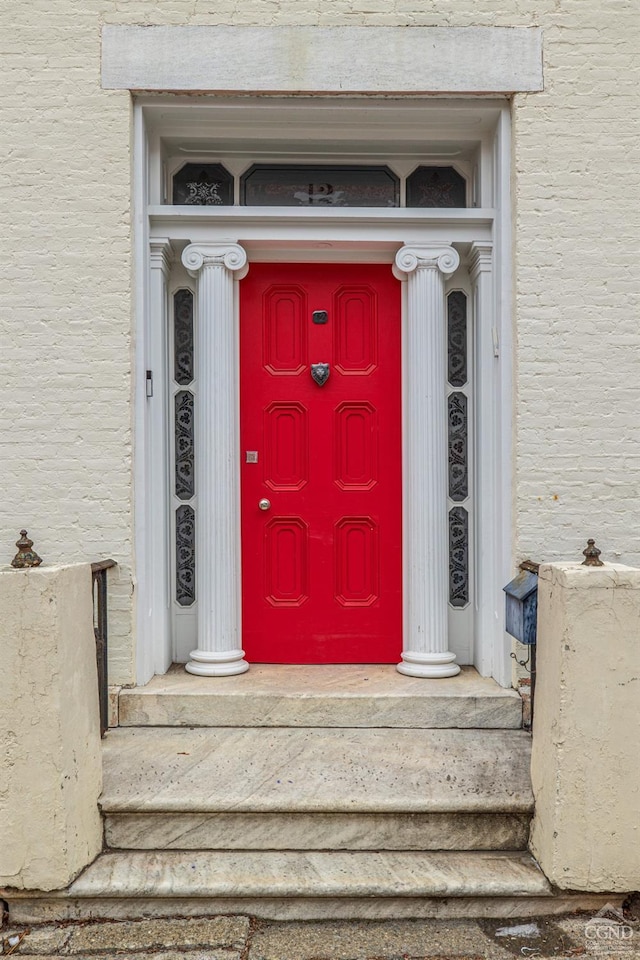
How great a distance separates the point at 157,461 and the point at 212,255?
1236mm

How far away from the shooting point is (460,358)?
494 cm

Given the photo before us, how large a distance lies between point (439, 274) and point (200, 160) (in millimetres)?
1603

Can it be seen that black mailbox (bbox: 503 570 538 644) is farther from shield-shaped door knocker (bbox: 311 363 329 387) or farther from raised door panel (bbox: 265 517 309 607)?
shield-shaped door knocker (bbox: 311 363 329 387)

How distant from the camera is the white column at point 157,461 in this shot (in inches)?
182

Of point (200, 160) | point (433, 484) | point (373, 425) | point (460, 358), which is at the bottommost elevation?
point (433, 484)

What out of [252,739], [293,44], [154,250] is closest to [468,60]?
[293,44]

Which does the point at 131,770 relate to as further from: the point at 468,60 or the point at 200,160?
the point at 468,60

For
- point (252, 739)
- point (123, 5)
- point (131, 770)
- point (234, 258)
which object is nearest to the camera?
point (131, 770)

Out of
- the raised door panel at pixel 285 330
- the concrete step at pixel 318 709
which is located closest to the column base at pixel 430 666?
the concrete step at pixel 318 709

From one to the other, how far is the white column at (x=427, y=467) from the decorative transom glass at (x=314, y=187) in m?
0.46

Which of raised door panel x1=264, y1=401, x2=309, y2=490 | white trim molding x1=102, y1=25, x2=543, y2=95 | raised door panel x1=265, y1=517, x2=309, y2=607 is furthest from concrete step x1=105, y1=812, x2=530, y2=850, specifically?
white trim molding x1=102, y1=25, x2=543, y2=95

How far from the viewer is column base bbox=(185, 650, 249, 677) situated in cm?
463

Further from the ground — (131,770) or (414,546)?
(414,546)

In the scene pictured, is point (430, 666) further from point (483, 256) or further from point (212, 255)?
point (212, 255)
